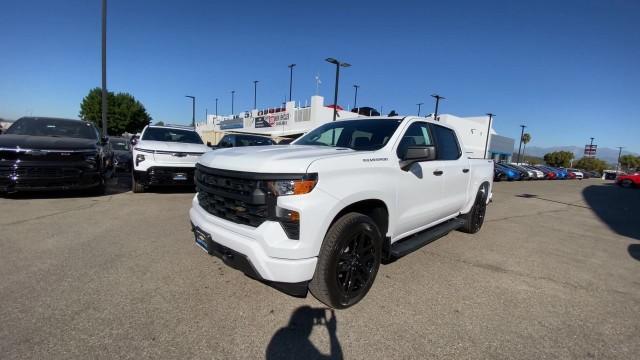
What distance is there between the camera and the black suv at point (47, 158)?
5750 millimetres

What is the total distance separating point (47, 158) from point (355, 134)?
597 cm

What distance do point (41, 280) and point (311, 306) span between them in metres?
2.59

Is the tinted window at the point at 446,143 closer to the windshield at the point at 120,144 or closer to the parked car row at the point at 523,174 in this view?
the windshield at the point at 120,144

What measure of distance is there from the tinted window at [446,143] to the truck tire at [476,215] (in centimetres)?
120

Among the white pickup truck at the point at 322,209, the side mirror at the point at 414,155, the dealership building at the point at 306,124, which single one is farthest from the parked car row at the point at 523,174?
the side mirror at the point at 414,155

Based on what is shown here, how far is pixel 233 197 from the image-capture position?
8.52 feet

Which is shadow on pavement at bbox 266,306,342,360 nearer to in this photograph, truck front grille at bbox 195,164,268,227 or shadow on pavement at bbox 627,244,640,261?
truck front grille at bbox 195,164,268,227

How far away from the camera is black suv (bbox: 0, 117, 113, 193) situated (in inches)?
226

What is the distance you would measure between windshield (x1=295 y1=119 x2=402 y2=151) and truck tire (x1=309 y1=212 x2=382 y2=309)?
956mm

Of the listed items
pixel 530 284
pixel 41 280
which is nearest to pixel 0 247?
pixel 41 280

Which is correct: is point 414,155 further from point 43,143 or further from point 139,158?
point 43,143

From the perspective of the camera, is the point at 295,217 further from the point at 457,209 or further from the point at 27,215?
the point at 27,215

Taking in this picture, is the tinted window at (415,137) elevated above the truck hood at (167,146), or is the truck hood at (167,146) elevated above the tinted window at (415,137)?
the tinted window at (415,137)

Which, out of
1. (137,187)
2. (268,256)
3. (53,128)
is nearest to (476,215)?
(268,256)
